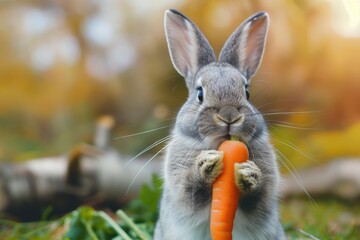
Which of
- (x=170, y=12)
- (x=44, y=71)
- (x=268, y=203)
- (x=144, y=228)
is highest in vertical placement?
(x=170, y=12)

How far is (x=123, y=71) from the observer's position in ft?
9.21

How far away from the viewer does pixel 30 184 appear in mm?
2553

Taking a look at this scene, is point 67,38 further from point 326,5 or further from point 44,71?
point 326,5

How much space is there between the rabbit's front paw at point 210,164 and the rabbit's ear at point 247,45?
26 centimetres

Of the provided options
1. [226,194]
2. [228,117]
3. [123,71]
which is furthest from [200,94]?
[123,71]

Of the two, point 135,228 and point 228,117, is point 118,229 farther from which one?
point 228,117

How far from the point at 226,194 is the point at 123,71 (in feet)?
5.37

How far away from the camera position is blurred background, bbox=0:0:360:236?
2.67 meters

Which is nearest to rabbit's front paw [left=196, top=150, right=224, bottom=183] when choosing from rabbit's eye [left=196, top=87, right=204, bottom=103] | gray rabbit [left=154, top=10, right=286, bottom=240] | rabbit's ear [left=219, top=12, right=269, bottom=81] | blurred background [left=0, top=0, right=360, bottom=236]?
gray rabbit [left=154, top=10, right=286, bottom=240]

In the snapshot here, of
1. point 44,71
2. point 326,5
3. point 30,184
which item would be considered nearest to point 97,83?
point 44,71

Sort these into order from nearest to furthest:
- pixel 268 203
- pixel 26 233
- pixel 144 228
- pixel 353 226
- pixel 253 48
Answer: pixel 268 203 → pixel 253 48 → pixel 144 228 → pixel 353 226 → pixel 26 233

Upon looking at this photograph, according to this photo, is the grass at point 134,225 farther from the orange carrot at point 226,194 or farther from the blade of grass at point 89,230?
the orange carrot at point 226,194

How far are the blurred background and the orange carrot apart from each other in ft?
4.46

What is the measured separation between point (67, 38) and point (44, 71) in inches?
7.5
